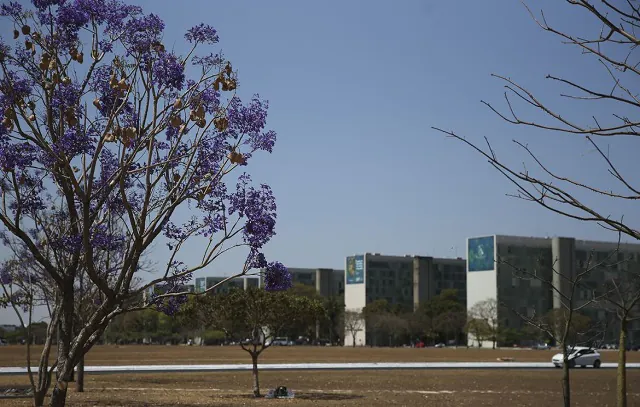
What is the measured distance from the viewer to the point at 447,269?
181 meters

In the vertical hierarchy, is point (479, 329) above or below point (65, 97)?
below

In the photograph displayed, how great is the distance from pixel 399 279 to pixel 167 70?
6490 inches

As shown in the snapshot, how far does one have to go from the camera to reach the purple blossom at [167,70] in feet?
55.9

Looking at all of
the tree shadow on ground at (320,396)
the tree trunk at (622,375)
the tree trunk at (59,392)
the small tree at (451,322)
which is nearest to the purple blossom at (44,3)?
the tree trunk at (59,392)

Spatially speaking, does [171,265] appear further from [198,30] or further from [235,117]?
[198,30]

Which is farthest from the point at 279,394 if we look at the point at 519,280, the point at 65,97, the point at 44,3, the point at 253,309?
the point at 519,280

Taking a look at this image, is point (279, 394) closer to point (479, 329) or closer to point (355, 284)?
point (479, 329)

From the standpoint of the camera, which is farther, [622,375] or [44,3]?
[44,3]

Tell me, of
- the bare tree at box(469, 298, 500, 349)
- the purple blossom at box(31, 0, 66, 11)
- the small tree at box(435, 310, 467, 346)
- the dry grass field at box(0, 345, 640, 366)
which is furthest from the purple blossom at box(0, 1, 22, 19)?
the small tree at box(435, 310, 467, 346)

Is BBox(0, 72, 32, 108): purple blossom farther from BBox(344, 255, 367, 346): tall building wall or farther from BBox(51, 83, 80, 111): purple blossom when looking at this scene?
BBox(344, 255, 367, 346): tall building wall

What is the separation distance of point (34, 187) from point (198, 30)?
511cm

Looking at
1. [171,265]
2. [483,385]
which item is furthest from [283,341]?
[171,265]

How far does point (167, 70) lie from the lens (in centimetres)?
1708

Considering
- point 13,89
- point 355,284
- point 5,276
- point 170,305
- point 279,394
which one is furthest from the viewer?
point 355,284
